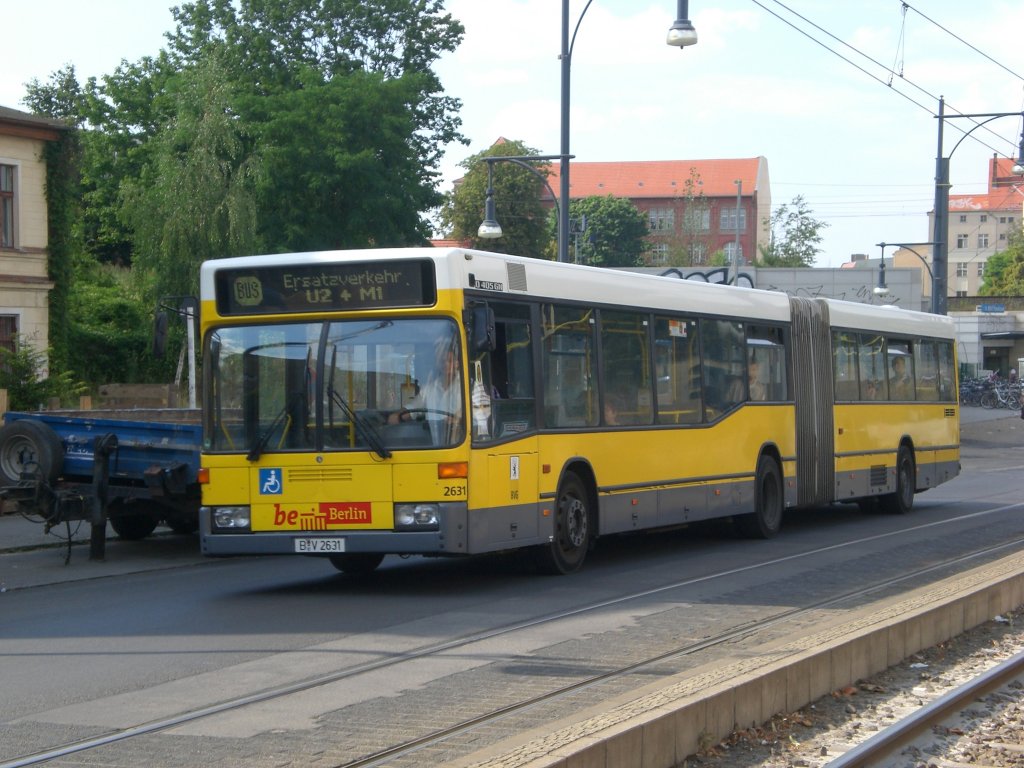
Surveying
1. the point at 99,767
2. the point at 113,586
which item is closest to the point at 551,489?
the point at 113,586

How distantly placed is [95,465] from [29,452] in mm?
1053

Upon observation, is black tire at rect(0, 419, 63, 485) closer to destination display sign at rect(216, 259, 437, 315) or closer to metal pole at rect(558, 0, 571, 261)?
destination display sign at rect(216, 259, 437, 315)

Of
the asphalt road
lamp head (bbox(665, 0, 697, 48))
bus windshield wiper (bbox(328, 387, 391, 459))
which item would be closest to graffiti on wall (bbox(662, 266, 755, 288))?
lamp head (bbox(665, 0, 697, 48))

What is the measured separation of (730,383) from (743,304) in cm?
126

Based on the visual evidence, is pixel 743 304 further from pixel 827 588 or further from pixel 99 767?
pixel 99 767

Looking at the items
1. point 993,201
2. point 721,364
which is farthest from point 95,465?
point 993,201

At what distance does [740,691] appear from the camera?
23.1ft

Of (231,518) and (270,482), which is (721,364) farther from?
→ (231,518)

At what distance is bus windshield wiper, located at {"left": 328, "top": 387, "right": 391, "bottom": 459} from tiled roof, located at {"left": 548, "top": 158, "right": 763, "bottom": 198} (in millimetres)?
143420

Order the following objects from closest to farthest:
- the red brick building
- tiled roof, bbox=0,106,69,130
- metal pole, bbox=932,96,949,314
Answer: tiled roof, bbox=0,106,69,130, metal pole, bbox=932,96,949,314, the red brick building

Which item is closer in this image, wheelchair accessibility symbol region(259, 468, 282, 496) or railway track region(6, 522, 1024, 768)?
railway track region(6, 522, 1024, 768)

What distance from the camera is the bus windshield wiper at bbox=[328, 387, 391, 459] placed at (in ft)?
38.6

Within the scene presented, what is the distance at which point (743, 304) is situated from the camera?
17.9 m

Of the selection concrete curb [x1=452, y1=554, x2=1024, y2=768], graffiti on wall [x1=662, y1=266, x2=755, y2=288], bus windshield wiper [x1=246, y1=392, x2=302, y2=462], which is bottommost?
concrete curb [x1=452, y1=554, x2=1024, y2=768]
